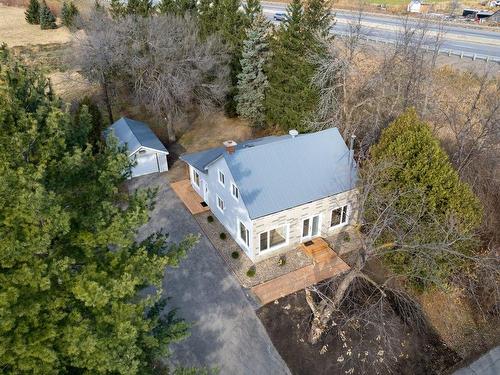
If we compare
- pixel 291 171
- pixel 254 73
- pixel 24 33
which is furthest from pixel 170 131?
pixel 24 33

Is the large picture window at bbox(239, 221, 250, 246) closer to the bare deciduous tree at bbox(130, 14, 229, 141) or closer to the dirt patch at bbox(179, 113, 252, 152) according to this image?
the dirt patch at bbox(179, 113, 252, 152)

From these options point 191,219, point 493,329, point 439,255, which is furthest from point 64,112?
point 493,329

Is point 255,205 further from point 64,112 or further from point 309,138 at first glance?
point 64,112

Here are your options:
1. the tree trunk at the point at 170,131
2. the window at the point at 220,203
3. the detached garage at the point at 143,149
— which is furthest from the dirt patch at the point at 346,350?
the tree trunk at the point at 170,131

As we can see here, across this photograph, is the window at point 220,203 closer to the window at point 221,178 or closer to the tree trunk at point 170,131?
the window at point 221,178


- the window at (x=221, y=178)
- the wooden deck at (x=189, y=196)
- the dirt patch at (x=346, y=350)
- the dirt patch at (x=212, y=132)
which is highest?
the window at (x=221, y=178)

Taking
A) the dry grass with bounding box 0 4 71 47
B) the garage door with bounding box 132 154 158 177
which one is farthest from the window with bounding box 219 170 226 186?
the dry grass with bounding box 0 4 71 47

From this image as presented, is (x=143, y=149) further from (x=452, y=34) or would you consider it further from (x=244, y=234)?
(x=452, y=34)
